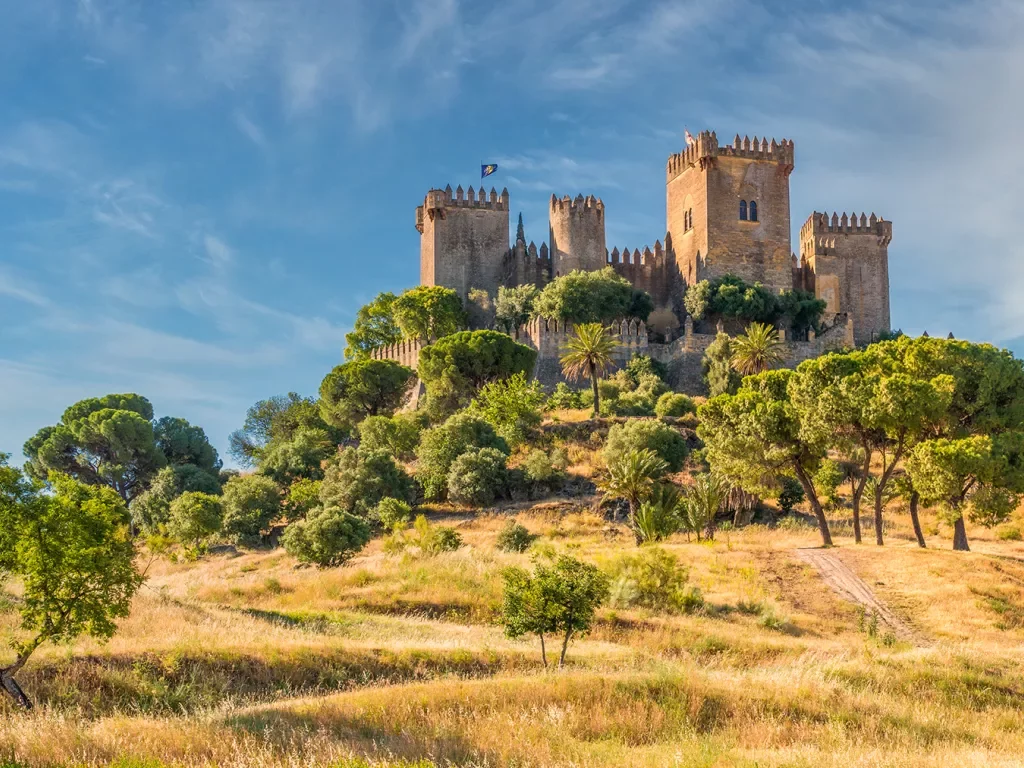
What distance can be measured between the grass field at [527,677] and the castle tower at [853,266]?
1684 inches

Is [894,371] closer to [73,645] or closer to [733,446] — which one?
[733,446]

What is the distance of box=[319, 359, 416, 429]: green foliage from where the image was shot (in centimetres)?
5831

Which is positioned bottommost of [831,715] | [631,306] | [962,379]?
[831,715]

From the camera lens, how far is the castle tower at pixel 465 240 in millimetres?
67500

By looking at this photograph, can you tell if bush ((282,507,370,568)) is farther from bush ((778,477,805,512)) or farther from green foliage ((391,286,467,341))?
green foliage ((391,286,467,341))

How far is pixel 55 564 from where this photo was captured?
15328 mm

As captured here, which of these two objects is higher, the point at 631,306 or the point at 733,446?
the point at 631,306

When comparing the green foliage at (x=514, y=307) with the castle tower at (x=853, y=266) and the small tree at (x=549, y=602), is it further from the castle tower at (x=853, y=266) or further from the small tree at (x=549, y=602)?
the small tree at (x=549, y=602)

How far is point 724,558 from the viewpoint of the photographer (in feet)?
98.8

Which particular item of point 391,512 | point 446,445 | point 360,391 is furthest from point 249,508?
point 360,391

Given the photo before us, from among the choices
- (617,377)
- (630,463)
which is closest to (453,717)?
(630,463)

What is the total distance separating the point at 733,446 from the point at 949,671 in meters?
15.1

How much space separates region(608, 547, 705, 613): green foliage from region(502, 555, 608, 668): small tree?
5315 mm

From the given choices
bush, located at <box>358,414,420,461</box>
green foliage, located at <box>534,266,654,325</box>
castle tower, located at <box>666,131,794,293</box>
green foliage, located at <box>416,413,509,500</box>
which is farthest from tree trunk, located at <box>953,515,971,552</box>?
castle tower, located at <box>666,131,794,293</box>
